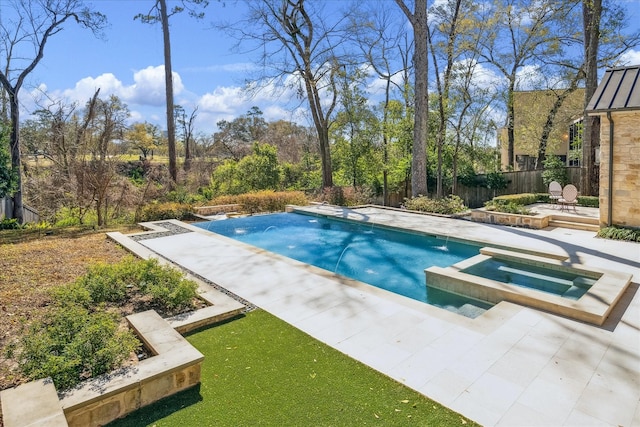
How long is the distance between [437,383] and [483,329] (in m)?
1.22

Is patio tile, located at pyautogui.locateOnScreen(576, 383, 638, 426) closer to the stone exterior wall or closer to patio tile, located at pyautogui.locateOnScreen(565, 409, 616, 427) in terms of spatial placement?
patio tile, located at pyautogui.locateOnScreen(565, 409, 616, 427)

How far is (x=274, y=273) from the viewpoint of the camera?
6.24m

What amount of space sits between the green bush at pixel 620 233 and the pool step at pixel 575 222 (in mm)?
617

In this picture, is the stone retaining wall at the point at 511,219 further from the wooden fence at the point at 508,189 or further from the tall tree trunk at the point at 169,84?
the tall tree trunk at the point at 169,84

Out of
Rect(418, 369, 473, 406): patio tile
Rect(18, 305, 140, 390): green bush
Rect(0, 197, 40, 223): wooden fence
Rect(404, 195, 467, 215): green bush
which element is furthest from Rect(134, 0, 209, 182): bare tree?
Rect(418, 369, 473, 406): patio tile

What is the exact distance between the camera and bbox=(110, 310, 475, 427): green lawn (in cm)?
273

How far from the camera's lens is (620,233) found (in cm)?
799

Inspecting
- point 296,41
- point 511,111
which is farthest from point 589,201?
point 296,41

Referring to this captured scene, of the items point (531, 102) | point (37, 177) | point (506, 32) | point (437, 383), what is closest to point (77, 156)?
point (37, 177)

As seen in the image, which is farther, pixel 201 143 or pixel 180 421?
pixel 201 143

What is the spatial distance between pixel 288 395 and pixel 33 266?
→ 556 centimetres

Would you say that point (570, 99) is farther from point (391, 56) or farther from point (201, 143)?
point (201, 143)

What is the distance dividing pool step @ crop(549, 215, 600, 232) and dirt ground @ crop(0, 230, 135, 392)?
10.3m

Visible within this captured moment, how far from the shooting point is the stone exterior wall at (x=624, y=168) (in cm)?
795
